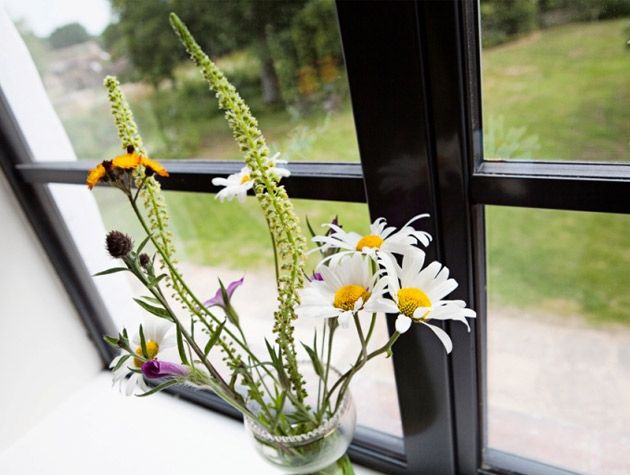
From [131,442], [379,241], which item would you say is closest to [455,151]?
[379,241]

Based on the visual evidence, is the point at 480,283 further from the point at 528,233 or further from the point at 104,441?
the point at 104,441

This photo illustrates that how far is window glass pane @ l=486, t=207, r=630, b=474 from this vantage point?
763 mm

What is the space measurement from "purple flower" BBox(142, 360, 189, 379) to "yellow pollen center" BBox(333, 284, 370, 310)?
22cm

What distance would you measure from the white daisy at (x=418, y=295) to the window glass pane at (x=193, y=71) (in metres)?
0.27

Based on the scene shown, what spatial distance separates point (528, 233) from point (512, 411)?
0.38 metres

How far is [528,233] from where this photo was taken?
0.80m

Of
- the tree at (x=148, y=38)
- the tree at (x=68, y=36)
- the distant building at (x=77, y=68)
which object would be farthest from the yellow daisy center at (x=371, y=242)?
the tree at (x=68, y=36)

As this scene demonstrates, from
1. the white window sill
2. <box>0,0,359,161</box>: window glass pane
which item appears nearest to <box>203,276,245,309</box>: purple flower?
<box>0,0,359,161</box>: window glass pane

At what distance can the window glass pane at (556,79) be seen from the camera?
0.59 m

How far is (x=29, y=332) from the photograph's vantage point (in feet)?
4.13

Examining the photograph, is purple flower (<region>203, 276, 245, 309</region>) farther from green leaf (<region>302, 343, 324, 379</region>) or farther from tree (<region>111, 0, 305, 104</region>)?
tree (<region>111, 0, 305, 104</region>)

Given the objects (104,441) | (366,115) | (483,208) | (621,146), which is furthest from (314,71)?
(104,441)

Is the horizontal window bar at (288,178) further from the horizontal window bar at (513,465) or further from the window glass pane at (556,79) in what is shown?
the horizontal window bar at (513,465)

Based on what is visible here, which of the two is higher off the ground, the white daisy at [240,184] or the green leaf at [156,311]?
the white daisy at [240,184]
